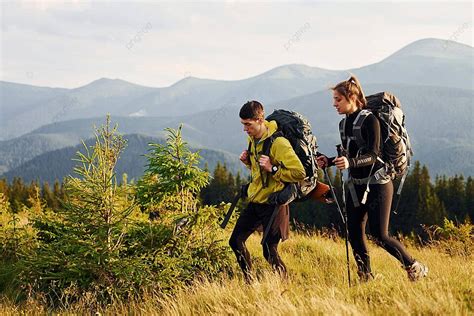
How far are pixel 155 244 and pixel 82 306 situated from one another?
1436mm

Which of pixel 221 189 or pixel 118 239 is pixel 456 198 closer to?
pixel 221 189

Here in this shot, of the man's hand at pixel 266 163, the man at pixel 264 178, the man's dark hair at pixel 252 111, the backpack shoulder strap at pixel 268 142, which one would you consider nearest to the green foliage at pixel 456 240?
the man at pixel 264 178

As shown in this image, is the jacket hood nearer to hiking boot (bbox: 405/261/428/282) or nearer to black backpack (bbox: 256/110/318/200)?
black backpack (bbox: 256/110/318/200)

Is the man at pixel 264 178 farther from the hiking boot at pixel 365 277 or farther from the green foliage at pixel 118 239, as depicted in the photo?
the green foliage at pixel 118 239

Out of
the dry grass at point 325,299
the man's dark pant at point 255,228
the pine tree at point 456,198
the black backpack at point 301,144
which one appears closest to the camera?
the dry grass at point 325,299

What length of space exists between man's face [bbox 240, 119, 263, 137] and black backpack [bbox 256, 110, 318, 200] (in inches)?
6.6

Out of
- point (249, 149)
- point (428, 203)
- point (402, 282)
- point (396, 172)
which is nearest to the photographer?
point (402, 282)

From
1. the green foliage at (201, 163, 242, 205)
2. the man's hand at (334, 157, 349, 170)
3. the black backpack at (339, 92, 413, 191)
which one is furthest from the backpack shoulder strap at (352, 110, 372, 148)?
the green foliage at (201, 163, 242, 205)

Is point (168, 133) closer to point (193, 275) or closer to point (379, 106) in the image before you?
point (193, 275)

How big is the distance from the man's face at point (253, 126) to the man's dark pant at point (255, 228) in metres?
0.90

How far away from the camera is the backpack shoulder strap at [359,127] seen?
214 inches

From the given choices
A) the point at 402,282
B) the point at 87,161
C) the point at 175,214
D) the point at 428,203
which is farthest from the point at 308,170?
the point at 428,203

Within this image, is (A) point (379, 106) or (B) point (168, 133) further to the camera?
(B) point (168, 133)

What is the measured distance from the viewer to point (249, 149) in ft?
19.8
